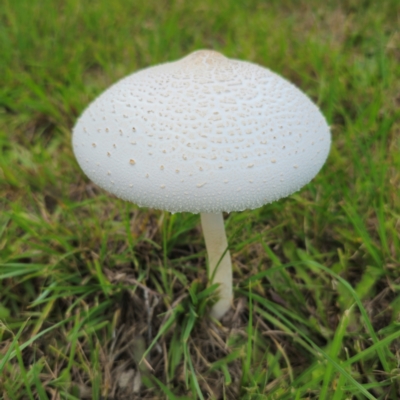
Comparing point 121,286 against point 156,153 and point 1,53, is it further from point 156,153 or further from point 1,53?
point 1,53

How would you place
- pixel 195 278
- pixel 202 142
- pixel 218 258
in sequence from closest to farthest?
1. pixel 202 142
2. pixel 218 258
3. pixel 195 278

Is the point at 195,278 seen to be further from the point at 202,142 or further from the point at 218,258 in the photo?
the point at 202,142

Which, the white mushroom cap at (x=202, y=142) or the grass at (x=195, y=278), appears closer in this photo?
the white mushroom cap at (x=202, y=142)

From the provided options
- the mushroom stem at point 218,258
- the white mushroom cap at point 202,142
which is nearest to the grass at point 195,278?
the mushroom stem at point 218,258

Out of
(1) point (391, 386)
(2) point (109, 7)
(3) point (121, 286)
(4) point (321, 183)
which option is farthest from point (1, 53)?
(1) point (391, 386)

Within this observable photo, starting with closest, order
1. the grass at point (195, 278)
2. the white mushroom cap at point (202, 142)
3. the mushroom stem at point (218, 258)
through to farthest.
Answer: the white mushroom cap at point (202, 142) → the grass at point (195, 278) → the mushroom stem at point (218, 258)

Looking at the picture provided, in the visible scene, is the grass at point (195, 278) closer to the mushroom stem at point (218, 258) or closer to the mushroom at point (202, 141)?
the mushroom stem at point (218, 258)

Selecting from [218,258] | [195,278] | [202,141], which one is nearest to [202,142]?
[202,141]

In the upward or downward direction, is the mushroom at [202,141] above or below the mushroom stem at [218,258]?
above
